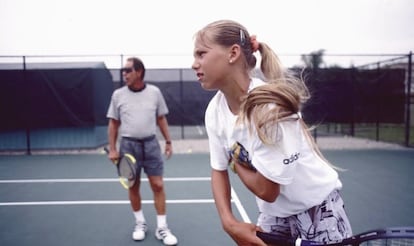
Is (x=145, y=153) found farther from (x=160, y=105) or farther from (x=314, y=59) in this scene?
(x=314, y=59)

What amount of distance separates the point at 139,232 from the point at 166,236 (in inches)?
11.6

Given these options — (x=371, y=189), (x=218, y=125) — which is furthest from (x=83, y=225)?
(x=371, y=189)

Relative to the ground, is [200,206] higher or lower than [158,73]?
lower

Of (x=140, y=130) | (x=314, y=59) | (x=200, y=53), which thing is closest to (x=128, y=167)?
(x=140, y=130)

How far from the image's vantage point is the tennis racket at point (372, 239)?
1068 mm

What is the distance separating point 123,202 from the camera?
430 centimetres

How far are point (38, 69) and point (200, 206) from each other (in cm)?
606

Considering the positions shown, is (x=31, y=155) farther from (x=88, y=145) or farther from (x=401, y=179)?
(x=401, y=179)

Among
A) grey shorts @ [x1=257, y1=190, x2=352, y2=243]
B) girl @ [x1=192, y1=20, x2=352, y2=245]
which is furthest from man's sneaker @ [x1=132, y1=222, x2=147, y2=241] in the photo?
grey shorts @ [x1=257, y1=190, x2=352, y2=243]

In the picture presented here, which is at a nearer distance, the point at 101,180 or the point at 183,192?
the point at 183,192

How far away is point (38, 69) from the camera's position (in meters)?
7.99

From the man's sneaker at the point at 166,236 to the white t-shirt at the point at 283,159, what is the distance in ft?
6.32

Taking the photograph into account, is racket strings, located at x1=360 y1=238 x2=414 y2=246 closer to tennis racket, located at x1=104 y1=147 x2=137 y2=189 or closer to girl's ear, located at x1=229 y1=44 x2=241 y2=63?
girl's ear, located at x1=229 y1=44 x2=241 y2=63

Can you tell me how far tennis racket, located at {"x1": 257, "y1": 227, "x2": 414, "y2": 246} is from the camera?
107 centimetres
